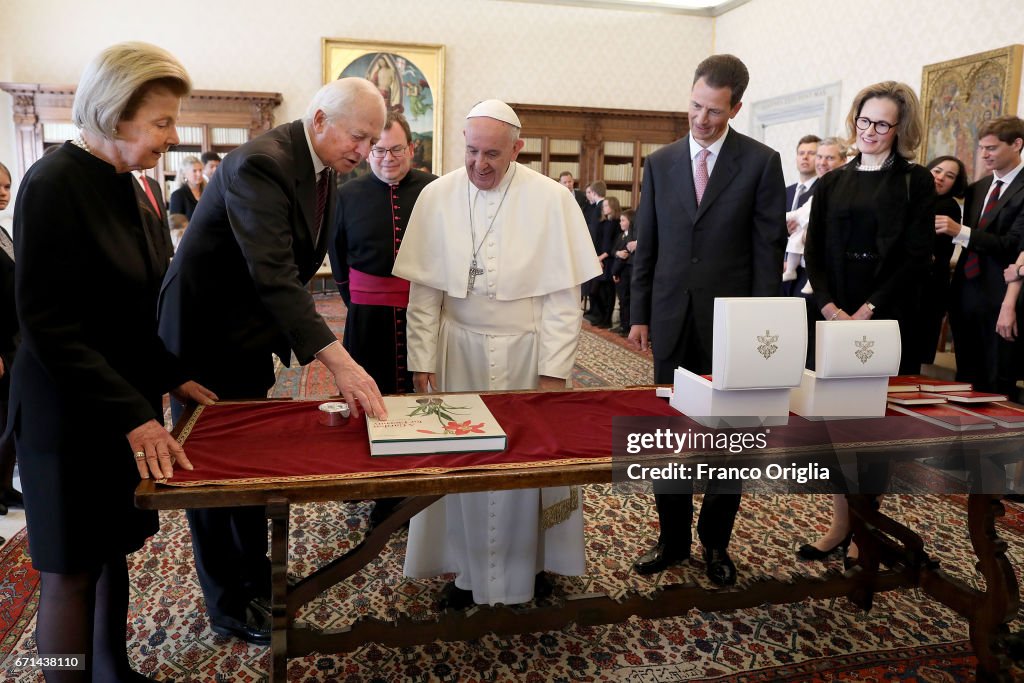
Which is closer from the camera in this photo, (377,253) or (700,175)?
(700,175)

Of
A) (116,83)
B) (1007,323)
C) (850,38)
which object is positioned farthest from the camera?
(850,38)

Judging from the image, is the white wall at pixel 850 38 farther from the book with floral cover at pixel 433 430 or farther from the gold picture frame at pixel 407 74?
the book with floral cover at pixel 433 430

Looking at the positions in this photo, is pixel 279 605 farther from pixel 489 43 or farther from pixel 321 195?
pixel 489 43

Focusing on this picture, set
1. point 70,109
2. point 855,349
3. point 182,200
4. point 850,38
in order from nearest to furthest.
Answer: point 855,349, point 182,200, point 850,38, point 70,109

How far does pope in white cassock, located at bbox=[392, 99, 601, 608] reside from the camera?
8.50 ft

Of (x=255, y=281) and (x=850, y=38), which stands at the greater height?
(x=850, y=38)

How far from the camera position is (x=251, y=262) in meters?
1.94

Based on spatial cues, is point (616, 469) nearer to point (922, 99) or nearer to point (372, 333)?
point (372, 333)

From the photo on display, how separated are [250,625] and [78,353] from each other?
1.22 meters

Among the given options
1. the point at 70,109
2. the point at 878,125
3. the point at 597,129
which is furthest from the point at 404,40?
the point at 878,125

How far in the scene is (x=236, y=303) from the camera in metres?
2.21

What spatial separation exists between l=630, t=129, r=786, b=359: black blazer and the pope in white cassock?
1.29 feet

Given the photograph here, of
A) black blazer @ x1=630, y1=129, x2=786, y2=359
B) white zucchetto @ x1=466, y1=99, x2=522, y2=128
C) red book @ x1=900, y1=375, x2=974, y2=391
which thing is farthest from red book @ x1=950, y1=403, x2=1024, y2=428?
white zucchetto @ x1=466, y1=99, x2=522, y2=128

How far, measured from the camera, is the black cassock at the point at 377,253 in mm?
3297
